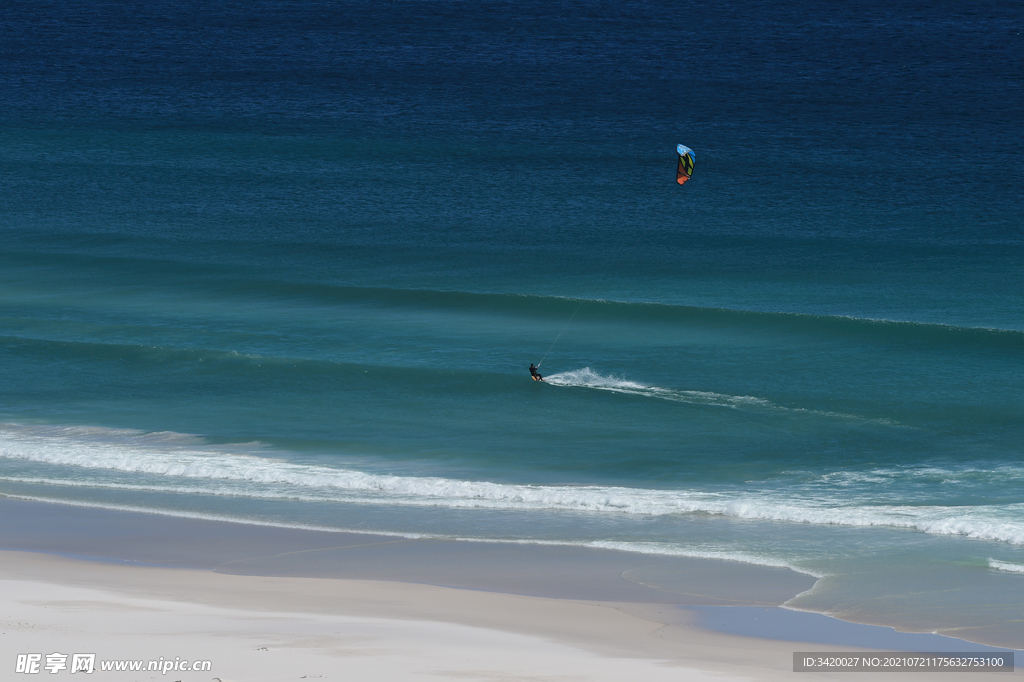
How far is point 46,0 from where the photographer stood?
226 ft

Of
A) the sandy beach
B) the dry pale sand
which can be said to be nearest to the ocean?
the sandy beach

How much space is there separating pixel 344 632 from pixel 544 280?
21.1 metres

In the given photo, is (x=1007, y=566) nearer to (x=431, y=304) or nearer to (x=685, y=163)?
(x=685, y=163)

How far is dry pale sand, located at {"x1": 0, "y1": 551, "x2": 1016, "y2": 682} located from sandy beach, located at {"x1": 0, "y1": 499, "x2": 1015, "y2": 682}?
0.08 ft

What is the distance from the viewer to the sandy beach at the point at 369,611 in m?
9.23

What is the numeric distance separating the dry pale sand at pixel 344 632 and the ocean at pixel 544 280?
2.09 meters

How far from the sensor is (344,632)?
10102 millimetres

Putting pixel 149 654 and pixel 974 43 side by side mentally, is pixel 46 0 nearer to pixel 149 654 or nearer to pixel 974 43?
pixel 974 43

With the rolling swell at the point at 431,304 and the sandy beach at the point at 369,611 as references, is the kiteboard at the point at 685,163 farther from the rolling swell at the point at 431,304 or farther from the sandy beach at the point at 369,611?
the sandy beach at the point at 369,611

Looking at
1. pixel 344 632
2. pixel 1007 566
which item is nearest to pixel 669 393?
pixel 1007 566

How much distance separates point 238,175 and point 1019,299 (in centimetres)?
2926

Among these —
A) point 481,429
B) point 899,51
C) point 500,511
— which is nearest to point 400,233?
point 481,429

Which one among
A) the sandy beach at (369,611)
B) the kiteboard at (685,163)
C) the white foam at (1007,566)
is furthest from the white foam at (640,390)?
the sandy beach at (369,611)

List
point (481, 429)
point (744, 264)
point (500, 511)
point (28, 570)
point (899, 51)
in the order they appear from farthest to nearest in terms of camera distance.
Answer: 1. point (899, 51)
2. point (744, 264)
3. point (481, 429)
4. point (500, 511)
5. point (28, 570)
